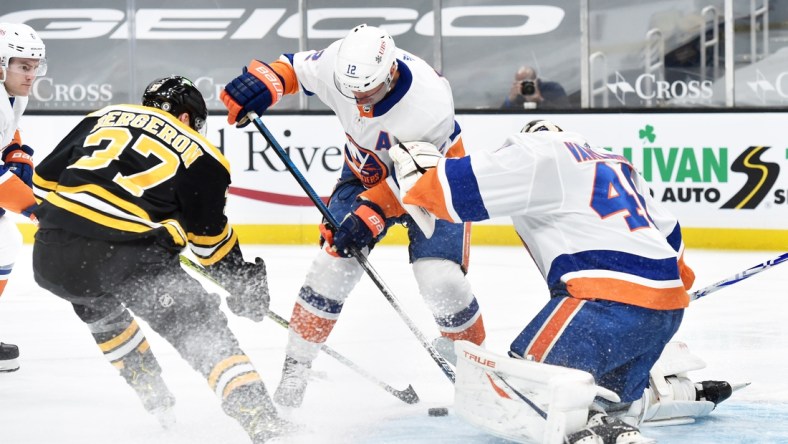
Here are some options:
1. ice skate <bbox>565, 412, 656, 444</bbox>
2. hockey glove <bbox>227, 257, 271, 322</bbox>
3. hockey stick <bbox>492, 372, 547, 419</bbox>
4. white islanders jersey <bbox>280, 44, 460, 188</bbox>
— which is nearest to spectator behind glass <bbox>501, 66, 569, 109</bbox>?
white islanders jersey <bbox>280, 44, 460, 188</bbox>

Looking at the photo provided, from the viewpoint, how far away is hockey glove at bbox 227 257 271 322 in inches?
108

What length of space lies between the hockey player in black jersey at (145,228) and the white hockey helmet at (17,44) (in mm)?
1229

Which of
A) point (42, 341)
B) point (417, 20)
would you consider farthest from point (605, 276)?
point (417, 20)

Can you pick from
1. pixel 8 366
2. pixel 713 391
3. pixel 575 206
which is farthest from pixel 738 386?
pixel 8 366

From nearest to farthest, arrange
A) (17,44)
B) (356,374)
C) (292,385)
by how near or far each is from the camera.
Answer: (292,385) → (356,374) → (17,44)

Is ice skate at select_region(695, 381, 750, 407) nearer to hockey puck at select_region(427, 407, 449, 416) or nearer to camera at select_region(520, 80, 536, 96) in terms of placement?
hockey puck at select_region(427, 407, 449, 416)

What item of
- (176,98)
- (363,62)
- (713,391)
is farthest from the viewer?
(713,391)

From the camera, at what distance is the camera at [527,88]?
22.2 feet

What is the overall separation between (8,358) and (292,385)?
1.09 m

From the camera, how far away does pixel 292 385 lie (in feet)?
9.83

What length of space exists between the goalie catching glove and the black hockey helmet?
0.48 metres

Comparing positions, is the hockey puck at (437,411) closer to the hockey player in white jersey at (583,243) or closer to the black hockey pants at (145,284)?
the hockey player in white jersey at (583,243)

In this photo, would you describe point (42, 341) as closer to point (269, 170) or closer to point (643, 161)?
point (269, 170)

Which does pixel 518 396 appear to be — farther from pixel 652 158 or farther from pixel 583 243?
pixel 652 158
